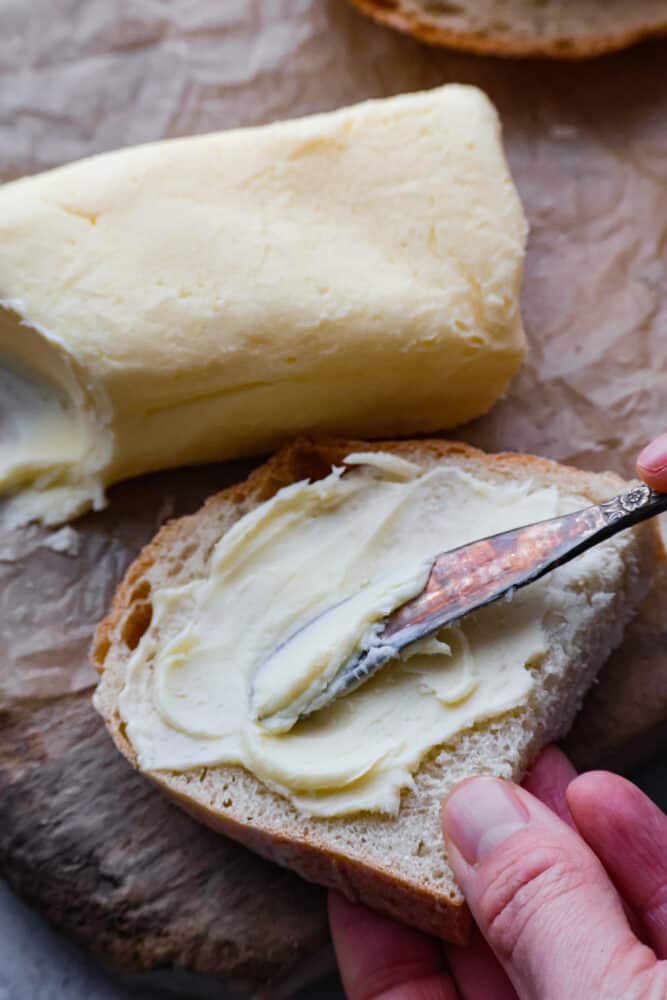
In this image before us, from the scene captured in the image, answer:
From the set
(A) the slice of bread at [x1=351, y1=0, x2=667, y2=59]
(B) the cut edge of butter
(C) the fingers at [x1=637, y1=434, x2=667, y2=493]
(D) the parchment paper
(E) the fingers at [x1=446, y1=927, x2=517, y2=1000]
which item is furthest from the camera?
(A) the slice of bread at [x1=351, y1=0, x2=667, y2=59]

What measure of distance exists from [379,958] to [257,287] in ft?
4.57

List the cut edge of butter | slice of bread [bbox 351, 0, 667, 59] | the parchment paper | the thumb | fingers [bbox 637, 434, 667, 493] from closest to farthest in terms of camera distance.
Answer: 1. the thumb
2. fingers [bbox 637, 434, 667, 493]
3. the cut edge of butter
4. the parchment paper
5. slice of bread [bbox 351, 0, 667, 59]

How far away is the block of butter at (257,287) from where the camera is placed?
80.7 inches

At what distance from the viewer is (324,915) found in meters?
2.09

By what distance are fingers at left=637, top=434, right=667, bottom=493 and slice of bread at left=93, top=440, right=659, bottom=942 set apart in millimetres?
221

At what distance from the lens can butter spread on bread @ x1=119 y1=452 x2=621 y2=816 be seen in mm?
1880

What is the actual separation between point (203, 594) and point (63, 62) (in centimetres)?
157

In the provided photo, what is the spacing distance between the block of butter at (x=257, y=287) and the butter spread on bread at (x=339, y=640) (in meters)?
0.23

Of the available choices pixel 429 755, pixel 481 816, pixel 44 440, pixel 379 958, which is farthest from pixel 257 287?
pixel 379 958

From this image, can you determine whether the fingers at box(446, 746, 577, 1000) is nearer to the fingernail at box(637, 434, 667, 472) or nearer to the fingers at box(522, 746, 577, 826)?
the fingers at box(522, 746, 577, 826)

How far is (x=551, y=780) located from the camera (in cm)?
207

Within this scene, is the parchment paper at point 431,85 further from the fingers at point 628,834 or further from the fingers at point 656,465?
the fingers at point 628,834

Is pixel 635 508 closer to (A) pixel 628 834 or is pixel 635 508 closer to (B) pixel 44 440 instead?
(A) pixel 628 834

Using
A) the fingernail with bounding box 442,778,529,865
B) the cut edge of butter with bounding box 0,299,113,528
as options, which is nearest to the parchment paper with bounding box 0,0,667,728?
the cut edge of butter with bounding box 0,299,113,528
